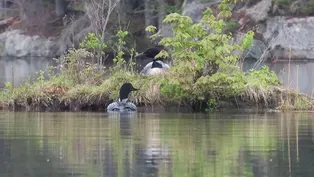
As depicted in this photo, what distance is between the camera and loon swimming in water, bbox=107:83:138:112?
21.7m

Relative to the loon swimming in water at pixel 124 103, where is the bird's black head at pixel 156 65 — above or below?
above

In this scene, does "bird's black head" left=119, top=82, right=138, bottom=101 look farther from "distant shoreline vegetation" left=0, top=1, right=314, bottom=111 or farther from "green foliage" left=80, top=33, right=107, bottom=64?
"green foliage" left=80, top=33, right=107, bottom=64

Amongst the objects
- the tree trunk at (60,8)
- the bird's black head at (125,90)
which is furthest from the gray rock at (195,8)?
the bird's black head at (125,90)

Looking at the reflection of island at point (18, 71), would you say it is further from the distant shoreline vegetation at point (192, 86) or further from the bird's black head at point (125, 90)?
the bird's black head at point (125, 90)

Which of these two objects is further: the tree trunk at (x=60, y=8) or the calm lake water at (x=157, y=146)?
the tree trunk at (x=60, y=8)

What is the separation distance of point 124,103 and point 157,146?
8.35m

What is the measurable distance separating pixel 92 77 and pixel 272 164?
13.4 metres

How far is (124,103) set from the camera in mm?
21766

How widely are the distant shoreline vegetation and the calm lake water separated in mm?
2569

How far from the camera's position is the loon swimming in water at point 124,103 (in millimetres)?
21656

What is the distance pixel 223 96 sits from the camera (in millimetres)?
22578

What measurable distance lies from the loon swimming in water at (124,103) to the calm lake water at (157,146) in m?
1.88

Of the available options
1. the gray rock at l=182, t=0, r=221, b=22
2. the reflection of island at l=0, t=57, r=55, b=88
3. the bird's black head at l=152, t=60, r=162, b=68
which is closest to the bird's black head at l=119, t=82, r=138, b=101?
the bird's black head at l=152, t=60, r=162, b=68

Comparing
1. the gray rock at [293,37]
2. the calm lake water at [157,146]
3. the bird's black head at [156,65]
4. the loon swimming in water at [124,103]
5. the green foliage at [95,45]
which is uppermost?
the gray rock at [293,37]
